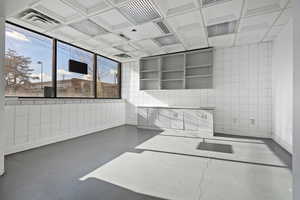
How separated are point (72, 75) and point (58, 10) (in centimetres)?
194

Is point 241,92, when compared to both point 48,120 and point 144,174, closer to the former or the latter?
point 144,174

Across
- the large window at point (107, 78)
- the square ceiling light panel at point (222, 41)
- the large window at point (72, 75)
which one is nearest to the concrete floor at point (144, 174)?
the large window at point (72, 75)

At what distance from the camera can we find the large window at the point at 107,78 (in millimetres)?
5184

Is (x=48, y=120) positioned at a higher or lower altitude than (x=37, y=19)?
lower

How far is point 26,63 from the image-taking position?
10.4 ft

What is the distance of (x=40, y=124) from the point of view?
3.22 m

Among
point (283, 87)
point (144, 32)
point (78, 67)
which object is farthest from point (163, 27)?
point (283, 87)

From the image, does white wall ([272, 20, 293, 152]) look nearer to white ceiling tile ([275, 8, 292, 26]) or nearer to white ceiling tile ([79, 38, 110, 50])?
white ceiling tile ([275, 8, 292, 26])

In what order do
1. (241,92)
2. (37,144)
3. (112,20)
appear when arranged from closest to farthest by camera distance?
1. (112,20)
2. (37,144)
3. (241,92)

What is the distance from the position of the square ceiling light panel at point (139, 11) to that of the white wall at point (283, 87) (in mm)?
2762

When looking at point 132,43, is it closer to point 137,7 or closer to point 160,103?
point 137,7

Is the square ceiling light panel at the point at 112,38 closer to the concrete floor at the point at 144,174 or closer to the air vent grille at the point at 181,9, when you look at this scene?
the air vent grille at the point at 181,9

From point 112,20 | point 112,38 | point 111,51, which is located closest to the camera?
point 112,20

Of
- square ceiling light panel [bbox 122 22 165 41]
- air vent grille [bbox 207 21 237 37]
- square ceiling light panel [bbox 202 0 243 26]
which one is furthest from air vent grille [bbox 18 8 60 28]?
air vent grille [bbox 207 21 237 37]
